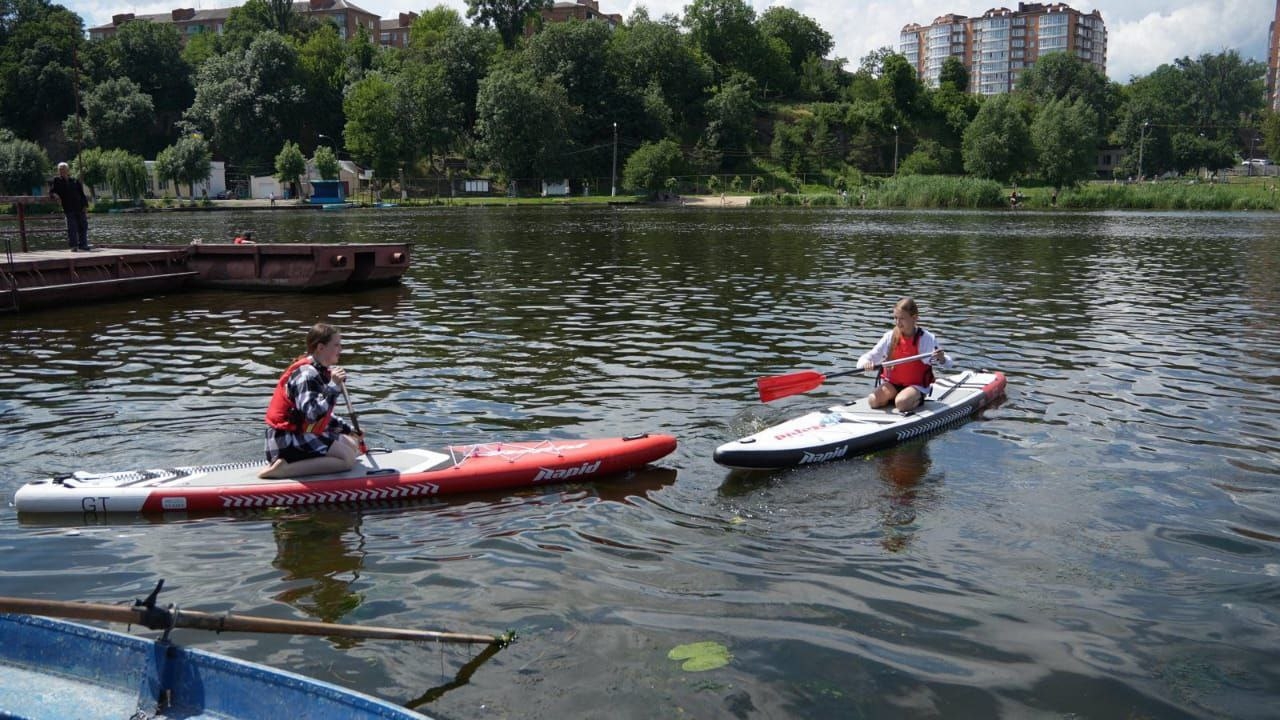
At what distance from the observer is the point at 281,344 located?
762 inches

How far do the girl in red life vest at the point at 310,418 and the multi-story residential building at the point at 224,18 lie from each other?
188950mm

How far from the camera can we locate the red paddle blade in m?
12.8

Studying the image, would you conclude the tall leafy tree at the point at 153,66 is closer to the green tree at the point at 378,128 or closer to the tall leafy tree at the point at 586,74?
the green tree at the point at 378,128

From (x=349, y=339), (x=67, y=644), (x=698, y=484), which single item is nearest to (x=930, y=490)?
(x=698, y=484)

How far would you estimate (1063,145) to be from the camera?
358 ft

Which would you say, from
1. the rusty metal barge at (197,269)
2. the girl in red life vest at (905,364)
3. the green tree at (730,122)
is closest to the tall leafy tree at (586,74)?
the green tree at (730,122)

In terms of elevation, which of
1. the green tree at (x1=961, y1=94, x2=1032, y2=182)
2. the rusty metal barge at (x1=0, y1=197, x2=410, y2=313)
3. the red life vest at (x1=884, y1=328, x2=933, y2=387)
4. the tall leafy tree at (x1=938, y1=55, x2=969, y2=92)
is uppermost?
the tall leafy tree at (x1=938, y1=55, x2=969, y2=92)

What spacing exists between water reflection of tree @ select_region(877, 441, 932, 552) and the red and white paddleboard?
8.54ft

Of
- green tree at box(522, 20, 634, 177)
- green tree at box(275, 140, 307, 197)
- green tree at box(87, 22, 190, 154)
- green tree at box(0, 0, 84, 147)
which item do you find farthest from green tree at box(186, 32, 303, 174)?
green tree at box(522, 20, 634, 177)

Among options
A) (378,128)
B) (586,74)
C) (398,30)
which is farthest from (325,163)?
(398,30)

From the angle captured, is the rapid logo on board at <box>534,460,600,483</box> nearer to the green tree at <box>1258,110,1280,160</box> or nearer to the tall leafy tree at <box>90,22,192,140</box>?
the tall leafy tree at <box>90,22,192,140</box>

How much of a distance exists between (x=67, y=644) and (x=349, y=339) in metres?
15.0

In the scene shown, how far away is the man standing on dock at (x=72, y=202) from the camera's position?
24.8 m

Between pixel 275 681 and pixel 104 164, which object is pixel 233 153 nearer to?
pixel 104 164
